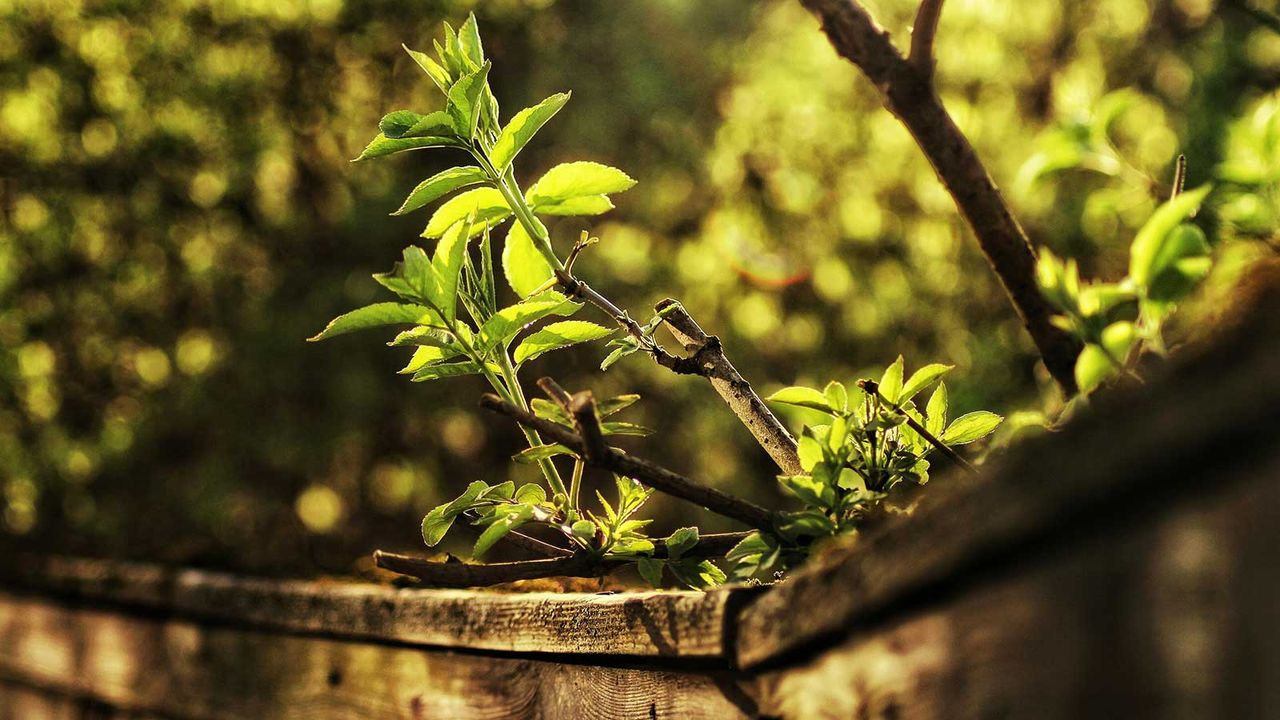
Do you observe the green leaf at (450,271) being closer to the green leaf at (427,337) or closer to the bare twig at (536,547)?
the green leaf at (427,337)

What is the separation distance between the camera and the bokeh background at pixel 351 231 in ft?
14.3

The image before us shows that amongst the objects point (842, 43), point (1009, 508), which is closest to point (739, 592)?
point (1009, 508)

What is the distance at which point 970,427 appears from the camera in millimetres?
754

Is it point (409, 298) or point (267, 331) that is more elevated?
point (267, 331)

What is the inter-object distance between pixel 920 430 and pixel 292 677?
104 centimetres

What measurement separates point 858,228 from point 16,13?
3.71 m

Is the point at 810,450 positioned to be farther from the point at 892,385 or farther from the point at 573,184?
the point at 573,184

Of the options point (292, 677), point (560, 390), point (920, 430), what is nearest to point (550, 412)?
point (560, 390)

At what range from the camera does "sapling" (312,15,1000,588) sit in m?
0.68

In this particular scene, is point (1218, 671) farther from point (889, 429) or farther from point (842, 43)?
point (842, 43)

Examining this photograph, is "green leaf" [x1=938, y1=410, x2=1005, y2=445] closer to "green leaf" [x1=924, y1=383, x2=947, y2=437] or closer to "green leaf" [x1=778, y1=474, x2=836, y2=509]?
"green leaf" [x1=924, y1=383, x2=947, y2=437]

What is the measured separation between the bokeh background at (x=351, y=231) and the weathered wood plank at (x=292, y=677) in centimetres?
207

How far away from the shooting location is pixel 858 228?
14.3ft

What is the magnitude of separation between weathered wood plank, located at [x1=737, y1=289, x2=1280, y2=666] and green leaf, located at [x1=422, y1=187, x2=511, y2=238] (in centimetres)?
44
